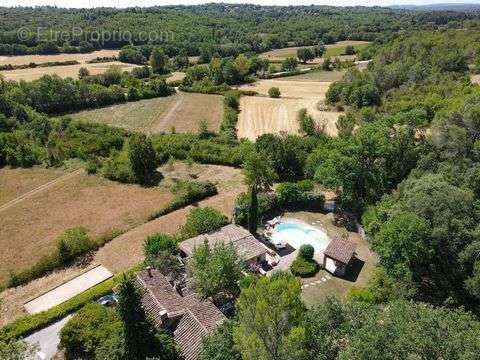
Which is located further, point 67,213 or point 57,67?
point 57,67

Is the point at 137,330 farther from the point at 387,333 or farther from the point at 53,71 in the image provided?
the point at 53,71

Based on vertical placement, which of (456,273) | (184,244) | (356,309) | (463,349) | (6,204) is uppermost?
(463,349)

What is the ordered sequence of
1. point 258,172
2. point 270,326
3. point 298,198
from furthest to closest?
point 258,172
point 298,198
point 270,326

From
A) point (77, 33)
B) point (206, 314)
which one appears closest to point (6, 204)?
point (206, 314)

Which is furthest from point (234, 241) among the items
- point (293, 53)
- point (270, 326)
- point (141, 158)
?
point (293, 53)

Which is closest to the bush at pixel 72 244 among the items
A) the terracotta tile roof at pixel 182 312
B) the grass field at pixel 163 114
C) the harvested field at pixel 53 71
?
the terracotta tile roof at pixel 182 312

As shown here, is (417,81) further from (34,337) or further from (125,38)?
(125,38)
